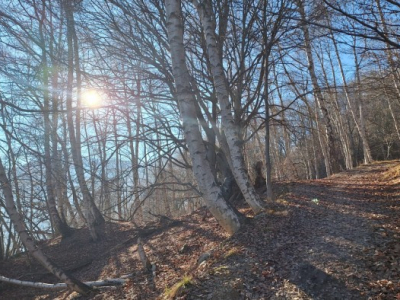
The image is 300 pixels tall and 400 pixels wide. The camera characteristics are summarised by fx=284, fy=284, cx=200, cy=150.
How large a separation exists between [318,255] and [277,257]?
0.57 m

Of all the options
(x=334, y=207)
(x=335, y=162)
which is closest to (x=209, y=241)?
(x=334, y=207)

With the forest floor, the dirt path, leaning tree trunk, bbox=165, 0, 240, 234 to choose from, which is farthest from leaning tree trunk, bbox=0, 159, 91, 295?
the dirt path

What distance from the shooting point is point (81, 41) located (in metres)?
7.64

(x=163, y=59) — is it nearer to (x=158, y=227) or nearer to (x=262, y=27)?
(x=262, y=27)

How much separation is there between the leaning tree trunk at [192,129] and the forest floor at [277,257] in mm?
582

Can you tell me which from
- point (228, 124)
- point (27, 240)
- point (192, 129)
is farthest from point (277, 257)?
point (27, 240)

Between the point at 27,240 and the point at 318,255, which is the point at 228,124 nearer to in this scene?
the point at 318,255

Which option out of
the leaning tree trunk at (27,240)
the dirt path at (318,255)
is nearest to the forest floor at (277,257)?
the dirt path at (318,255)

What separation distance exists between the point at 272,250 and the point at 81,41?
701 centimetres

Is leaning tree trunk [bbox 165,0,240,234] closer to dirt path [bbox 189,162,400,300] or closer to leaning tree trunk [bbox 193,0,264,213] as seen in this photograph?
dirt path [bbox 189,162,400,300]

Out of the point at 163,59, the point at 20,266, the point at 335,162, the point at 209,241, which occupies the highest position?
the point at 163,59

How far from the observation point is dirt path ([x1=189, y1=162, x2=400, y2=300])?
3322 millimetres

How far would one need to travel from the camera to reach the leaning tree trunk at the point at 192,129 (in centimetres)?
527

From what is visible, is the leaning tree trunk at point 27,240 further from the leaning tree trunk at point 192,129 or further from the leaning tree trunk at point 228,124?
the leaning tree trunk at point 228,124
